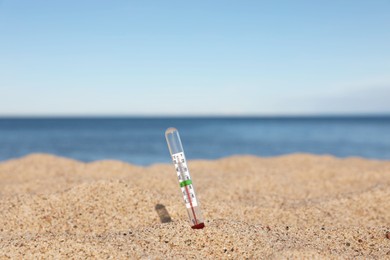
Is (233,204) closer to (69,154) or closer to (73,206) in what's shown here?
(73,206)

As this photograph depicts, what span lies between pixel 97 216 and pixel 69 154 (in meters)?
27.4

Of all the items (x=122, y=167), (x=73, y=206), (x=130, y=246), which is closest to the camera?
(x=130, y=246)

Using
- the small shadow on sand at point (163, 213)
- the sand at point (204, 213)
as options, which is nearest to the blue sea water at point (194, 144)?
the sand at point (204, 213)

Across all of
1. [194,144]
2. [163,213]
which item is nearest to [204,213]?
[163,213]

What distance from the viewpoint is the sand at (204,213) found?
4.94 meters

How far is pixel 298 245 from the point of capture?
198 inches

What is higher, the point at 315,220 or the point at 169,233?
the point at 169,233

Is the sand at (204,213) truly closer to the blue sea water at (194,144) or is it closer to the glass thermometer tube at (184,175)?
the glass thermometer tube at (184,175)

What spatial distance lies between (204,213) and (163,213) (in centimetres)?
68

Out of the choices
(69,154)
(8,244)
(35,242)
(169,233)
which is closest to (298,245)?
(169,233)

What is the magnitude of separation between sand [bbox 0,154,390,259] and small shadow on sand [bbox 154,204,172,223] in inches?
0.7

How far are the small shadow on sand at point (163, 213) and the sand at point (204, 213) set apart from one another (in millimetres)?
17

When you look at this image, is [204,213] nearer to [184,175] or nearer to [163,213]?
[163,213]

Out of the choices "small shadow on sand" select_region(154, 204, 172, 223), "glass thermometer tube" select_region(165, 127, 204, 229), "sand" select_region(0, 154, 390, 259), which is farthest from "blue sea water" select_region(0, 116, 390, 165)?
"glass thermometer tube" select_region(165, 127, 204, 229)
